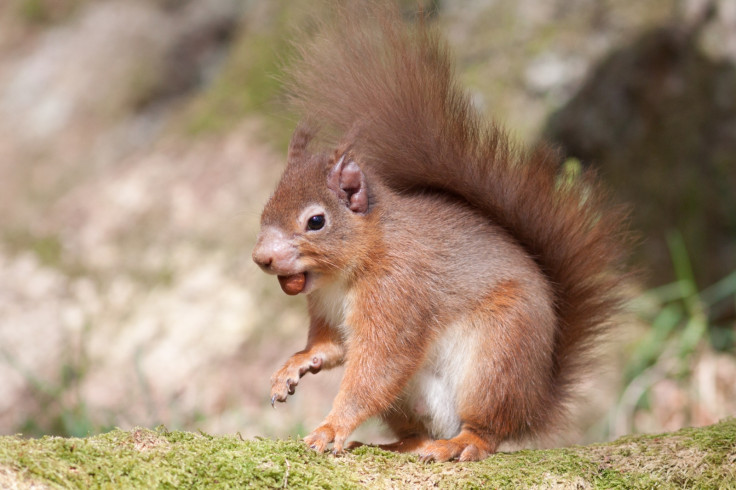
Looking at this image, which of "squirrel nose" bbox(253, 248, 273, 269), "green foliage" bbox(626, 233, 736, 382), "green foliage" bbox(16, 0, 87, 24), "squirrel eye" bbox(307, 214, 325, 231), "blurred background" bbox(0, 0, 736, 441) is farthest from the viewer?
"green foliage" bbox(16, 0, 87, 24)

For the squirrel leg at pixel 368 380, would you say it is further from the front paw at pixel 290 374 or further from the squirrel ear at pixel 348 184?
the squirrel ear at pixel 348 184

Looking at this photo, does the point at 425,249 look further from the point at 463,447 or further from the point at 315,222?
the point at 463,447

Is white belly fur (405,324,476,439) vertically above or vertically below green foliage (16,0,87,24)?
below

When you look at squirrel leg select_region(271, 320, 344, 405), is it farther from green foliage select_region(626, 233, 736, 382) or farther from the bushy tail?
green foliage select_region(626, 233, 736, 382)

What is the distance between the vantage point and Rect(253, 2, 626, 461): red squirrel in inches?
74.6

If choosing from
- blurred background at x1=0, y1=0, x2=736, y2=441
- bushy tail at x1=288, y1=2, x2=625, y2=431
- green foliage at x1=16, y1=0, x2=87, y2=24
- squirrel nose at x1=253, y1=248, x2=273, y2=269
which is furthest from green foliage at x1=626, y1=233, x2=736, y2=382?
green foliage at x1=16, y1=0, x2=87, y2=24

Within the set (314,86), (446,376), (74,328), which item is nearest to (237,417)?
(74,328)

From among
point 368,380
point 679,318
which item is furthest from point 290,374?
point 679,318

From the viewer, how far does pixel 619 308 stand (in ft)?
7.38

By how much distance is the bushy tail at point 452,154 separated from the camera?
2006 millimetres

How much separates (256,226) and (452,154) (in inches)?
88.3

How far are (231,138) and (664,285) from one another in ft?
8.62

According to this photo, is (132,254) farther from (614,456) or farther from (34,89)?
(614,456)

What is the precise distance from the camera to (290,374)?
1.93 m
